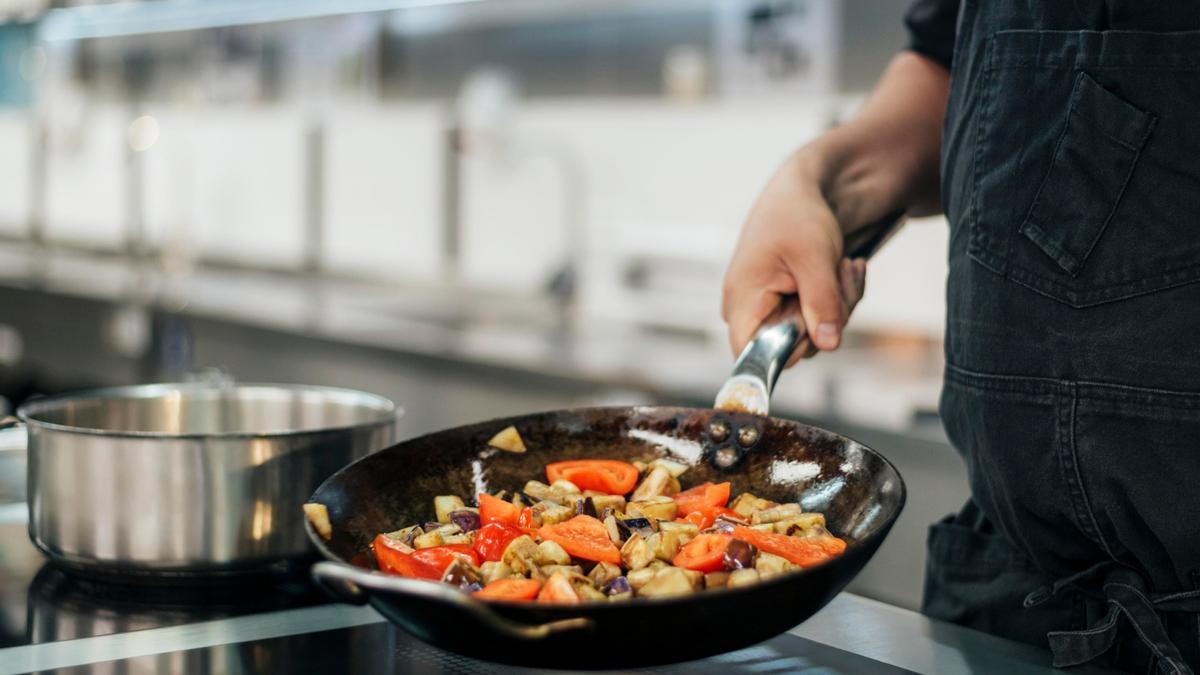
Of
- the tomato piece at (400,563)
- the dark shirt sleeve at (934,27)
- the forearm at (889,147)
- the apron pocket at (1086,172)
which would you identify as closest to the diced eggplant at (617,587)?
the tomato piece at (400,563)

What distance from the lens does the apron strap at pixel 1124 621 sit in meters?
0.93

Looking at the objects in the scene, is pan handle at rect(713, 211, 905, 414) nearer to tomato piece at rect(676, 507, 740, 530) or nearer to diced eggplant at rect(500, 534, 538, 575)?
tomato piece at rect(676, 507, 740, 530)

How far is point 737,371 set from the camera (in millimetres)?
1068

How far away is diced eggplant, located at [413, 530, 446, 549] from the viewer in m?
0.85

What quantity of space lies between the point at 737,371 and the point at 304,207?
12.8ft

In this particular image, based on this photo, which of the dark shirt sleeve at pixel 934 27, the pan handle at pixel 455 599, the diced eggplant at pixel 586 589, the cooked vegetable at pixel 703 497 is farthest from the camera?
the dark shirt sleeve at pixel 934 27

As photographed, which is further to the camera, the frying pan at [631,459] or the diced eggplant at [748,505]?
the diced eggplant at [748,505]

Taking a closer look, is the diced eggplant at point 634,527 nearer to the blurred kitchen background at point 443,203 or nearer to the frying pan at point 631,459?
the frying pan at point 631,459

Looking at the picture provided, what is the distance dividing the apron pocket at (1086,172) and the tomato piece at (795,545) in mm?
325

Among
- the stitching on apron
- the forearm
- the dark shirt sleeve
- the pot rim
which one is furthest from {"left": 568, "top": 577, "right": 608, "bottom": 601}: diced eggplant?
the dark shirt sleeve

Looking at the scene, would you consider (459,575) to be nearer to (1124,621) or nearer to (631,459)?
(631,459)

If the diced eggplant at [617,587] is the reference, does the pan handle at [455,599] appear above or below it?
above

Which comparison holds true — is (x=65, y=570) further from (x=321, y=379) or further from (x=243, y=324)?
(x=243, y=324)

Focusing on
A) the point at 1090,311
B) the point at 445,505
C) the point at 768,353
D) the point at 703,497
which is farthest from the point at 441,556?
the point at 1090,311
